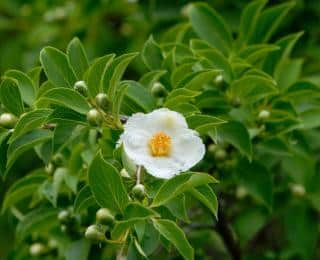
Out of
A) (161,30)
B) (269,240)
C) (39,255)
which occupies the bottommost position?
(269,240)

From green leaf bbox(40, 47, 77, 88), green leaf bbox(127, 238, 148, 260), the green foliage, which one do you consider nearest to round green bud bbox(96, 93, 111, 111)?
the green foliage

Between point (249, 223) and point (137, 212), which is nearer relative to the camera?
point (137, 212)

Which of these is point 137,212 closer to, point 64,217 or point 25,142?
point 25,142

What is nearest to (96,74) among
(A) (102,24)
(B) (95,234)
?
(B) (95,234)

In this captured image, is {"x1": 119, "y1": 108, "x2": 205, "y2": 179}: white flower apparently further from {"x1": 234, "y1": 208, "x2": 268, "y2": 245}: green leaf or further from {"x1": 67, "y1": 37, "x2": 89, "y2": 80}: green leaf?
{"x1": 234, "y1": 208, "x2": 268, "y2": 245}: green leaf

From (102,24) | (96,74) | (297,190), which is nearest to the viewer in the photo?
(96,74)

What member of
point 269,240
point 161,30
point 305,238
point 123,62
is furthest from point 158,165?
point 269,240

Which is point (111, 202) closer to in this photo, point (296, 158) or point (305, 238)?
point (296, 158)
